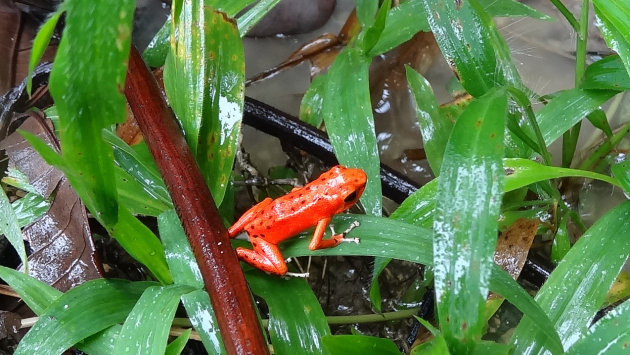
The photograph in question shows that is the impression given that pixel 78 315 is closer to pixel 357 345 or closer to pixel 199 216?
pixel 199 216

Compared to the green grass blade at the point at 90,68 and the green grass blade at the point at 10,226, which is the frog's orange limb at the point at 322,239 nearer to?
the green grass blade at the point at 90,68

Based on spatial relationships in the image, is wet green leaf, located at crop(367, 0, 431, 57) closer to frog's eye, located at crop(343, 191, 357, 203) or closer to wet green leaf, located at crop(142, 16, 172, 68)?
frog's eye, located at crop(343, 191, 357, 203)

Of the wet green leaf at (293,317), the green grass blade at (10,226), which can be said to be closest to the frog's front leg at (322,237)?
the wet green leaf at (293,317)

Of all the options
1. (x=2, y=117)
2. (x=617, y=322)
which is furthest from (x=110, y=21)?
(x=2, y=117)

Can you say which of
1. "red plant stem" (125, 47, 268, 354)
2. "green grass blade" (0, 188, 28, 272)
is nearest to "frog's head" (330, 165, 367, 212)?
"red plant stem" (125, 47, 268, 354)

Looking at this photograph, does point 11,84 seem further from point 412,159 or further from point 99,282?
point 412,159

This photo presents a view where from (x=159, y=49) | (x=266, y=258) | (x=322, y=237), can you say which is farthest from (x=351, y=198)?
(x=159, y=49)
